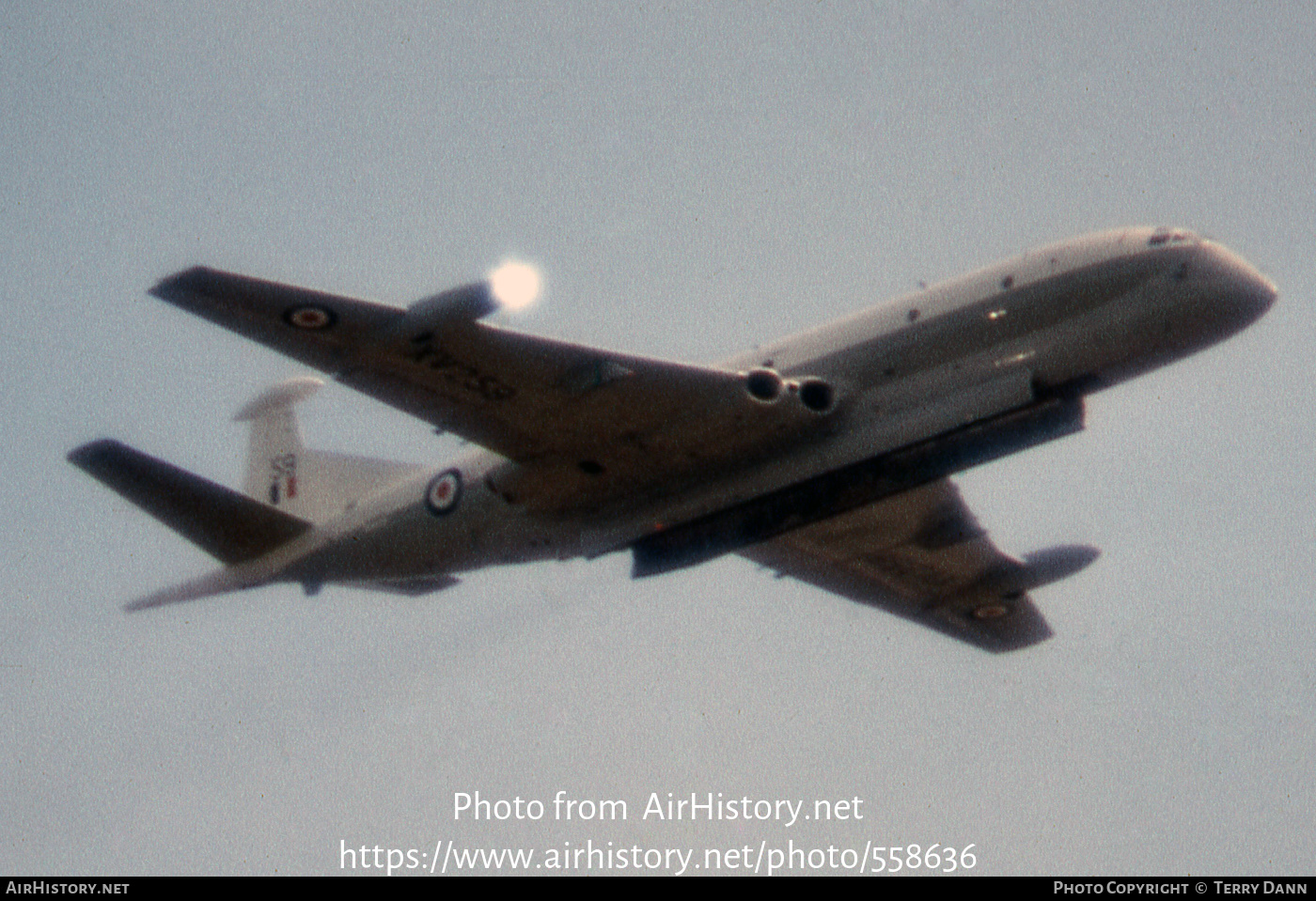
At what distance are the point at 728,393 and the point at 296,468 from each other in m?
11.1

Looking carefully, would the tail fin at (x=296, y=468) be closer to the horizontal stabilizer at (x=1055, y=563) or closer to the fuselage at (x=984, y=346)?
the fuselage at (x=984, y=346)

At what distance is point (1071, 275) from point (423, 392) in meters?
9.40

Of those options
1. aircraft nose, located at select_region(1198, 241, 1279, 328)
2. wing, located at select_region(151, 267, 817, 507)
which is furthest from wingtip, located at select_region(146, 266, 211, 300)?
aircraft nose, located at select_region(1198, 241, 1279, 328)

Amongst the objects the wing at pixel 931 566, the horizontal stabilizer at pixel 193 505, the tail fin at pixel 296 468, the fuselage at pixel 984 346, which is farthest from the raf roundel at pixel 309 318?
the wing at pixel 931 566

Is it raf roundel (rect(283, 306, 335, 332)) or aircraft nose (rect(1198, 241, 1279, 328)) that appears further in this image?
aircraft nose (rect(1198, 241, 1279, 328))

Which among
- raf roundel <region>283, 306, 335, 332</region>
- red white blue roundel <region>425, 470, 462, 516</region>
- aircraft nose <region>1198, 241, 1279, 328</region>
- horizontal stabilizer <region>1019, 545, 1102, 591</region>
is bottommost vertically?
horizontal stabilizer <region>1019, 545, 1102, 591</region>

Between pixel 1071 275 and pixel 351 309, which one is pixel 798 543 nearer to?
pixel 1071 275

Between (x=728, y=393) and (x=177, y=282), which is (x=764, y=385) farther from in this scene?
(x=177, y=282)

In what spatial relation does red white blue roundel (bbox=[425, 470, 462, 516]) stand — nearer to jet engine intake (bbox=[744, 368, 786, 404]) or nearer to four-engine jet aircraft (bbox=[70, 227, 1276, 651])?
four-engine jet aircraft (bbox=[70, 227, 1276, 651])

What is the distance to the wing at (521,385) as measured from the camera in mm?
20609

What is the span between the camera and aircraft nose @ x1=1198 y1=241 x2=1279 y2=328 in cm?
2116

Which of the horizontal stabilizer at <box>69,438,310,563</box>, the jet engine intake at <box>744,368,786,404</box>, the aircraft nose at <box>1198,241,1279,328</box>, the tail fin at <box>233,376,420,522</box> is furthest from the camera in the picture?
the tail fin at <box>233,376,420,522</box>

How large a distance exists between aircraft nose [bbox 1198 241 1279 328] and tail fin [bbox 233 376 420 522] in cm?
1334

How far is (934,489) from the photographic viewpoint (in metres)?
26.4
